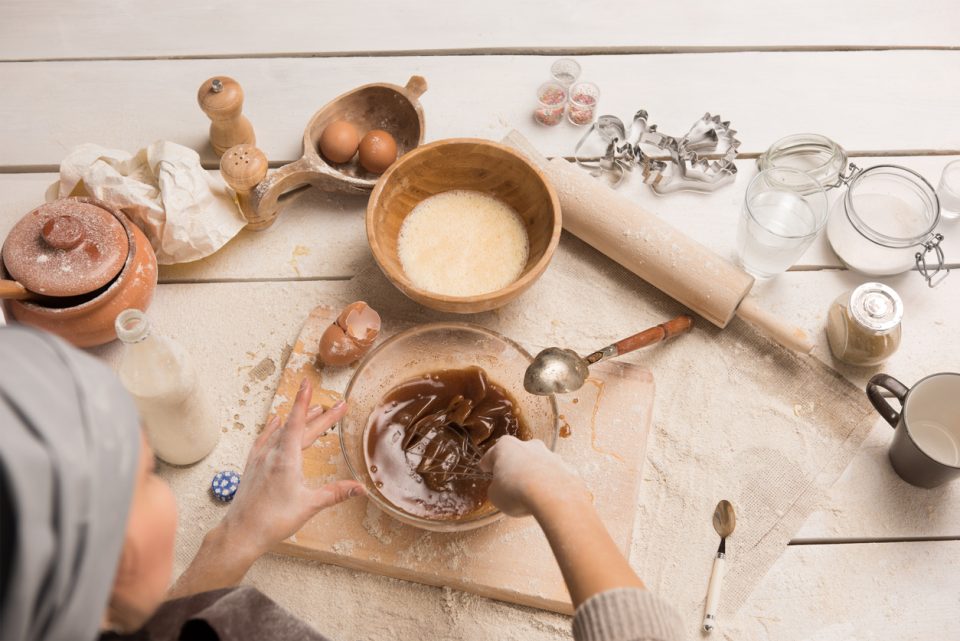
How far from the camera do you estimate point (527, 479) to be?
1.15 metres

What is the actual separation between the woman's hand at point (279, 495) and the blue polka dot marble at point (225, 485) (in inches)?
5.7

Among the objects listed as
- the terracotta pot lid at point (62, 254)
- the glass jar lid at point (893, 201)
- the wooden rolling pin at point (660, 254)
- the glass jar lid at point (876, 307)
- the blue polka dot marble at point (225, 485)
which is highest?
the glass jar lid at point (893, 201)

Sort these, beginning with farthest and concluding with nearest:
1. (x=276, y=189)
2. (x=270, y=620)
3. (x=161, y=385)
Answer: (x=276, y=189)
(x=161, y=385)
(x=270, y=620)

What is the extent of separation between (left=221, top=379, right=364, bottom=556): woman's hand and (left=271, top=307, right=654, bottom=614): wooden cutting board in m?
0.14

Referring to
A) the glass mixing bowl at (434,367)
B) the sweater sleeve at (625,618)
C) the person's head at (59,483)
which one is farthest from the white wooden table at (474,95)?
the person's head at (59,483)

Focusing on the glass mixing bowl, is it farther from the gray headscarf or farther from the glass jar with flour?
the glass jar with flour

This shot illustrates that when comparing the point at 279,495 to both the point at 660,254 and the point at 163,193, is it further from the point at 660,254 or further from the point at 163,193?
the point at 660,254

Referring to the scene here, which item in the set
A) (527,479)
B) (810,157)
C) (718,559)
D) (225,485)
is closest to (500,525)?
(527,479)

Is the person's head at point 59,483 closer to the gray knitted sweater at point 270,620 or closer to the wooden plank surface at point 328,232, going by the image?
the gray knitted sweater at point 270,620

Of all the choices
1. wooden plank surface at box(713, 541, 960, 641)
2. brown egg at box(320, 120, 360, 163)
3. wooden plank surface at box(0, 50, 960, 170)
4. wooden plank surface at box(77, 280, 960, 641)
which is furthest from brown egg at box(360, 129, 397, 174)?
wooden plank surface at box(713, 541, 960, 641)

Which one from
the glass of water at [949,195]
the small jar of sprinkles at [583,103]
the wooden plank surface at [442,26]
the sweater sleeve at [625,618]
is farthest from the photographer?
the wooden plank surface at [442,26]

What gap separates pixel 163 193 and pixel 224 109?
0.65 feet

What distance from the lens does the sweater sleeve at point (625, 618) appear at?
38.7 inches

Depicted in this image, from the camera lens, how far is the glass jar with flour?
1.56 meters
